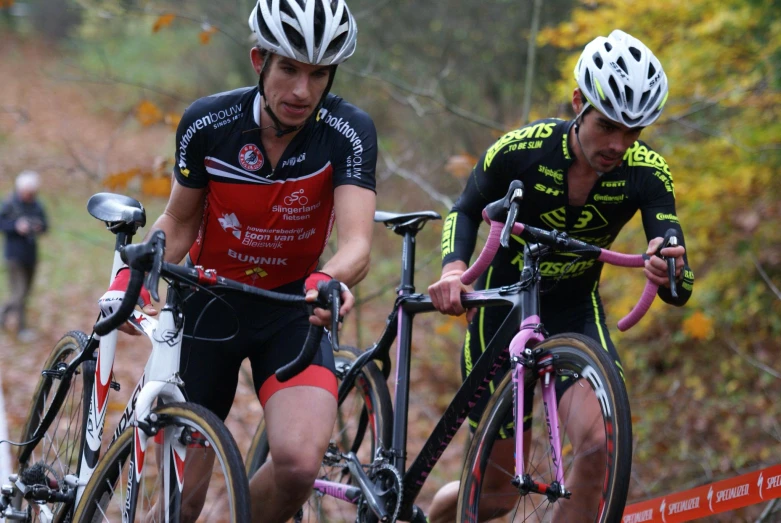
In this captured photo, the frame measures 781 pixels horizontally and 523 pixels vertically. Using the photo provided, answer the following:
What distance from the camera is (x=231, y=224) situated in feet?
12.4

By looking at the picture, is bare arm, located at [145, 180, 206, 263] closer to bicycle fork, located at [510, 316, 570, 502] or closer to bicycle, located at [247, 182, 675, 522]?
bicycle, located at [247, 182, 675, 522]

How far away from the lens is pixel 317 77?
3.49m

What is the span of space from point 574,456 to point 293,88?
1.81m

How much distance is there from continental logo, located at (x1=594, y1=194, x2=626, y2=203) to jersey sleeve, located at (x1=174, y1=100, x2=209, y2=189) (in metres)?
1.63

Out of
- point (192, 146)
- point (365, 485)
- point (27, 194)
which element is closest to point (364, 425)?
point (365, 485)

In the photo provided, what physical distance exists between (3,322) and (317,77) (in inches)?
561

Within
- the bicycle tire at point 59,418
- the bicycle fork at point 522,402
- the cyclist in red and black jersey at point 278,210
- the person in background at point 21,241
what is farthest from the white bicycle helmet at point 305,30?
the person in background at point 21,241

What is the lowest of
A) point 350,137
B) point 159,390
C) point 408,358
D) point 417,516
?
point 417,516

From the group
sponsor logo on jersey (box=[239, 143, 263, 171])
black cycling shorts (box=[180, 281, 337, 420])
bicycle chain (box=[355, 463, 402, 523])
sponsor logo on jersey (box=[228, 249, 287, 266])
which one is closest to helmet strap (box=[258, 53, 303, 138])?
sponsor logo on jersey (box=[239, 143, 263, 171])

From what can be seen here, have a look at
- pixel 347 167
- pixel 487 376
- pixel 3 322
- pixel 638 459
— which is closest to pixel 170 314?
pixel 347 167

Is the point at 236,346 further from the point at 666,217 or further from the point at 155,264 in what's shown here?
the point at 666,217

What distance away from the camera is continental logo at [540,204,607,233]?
3943mm

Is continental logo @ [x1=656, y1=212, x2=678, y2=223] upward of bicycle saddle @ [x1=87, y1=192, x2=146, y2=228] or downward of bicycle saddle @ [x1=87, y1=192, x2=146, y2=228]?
upward

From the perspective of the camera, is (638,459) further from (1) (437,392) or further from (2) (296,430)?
(2) (296,430)
